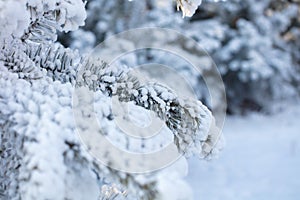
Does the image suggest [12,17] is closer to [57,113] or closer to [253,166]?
[57,113]

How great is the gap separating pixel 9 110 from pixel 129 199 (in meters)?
0.20

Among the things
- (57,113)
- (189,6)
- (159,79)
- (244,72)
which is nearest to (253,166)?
(159,79)

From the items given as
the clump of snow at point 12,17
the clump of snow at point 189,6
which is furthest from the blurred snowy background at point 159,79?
the clump of snow at point 189,6

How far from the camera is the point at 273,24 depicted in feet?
19.4

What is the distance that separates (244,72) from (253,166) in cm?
167

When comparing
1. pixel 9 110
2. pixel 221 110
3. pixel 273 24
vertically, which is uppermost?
pixel 273 24

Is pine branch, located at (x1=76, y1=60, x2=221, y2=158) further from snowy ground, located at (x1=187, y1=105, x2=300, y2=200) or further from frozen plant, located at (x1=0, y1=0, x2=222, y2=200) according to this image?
snowy ground, located at (x1=187, y1=105, x2=300, y2=200)

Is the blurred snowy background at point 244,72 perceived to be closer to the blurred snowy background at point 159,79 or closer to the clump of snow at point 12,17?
the blurred snowy background at point 159,79

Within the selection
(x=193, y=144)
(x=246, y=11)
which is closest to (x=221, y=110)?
(x=246, y=11)

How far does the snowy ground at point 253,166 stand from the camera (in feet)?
12.2

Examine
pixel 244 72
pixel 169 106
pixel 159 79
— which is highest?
pixel 244 72

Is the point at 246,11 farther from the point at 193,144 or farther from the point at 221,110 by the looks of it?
the point at 193,144

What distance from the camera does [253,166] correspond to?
14.1 feet

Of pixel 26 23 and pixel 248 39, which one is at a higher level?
pixel 248 39
